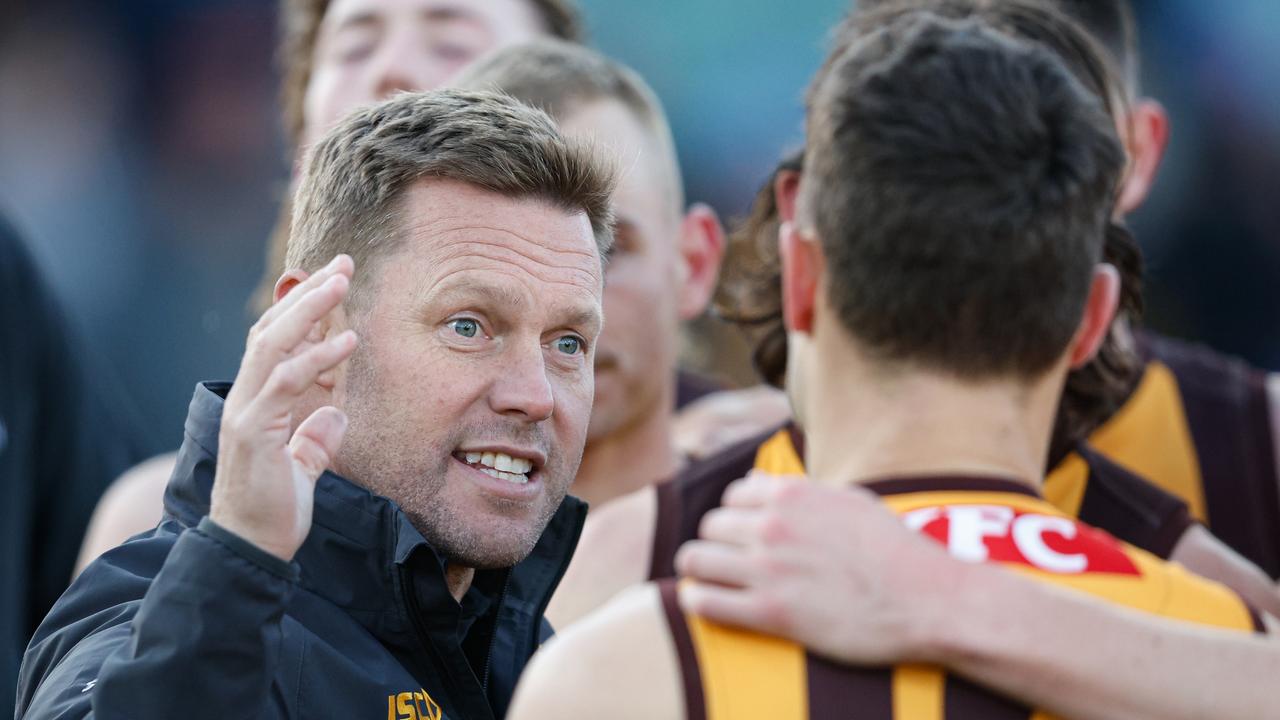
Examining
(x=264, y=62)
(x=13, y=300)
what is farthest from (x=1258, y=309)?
(x=13, y=300)

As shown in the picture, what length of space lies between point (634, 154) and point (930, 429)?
237cm

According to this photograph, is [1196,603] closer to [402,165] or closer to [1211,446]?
[402,165]

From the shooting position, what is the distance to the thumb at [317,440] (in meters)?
2.12

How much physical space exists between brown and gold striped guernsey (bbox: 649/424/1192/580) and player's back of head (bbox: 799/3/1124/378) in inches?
50.5

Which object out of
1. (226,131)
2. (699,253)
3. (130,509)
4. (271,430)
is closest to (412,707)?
(271,430)

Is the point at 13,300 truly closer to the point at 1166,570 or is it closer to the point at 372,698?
the point at 372,698

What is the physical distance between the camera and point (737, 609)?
6.11 ft

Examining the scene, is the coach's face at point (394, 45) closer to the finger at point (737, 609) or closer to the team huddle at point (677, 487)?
the team huddle at point (677, 487)

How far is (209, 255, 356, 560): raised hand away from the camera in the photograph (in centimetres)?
198

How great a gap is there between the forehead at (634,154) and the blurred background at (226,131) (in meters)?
5.81

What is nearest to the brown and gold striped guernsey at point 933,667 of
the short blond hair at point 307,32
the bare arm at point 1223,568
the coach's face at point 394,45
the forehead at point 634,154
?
the bare arm at point 1223,568

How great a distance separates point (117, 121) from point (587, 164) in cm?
880

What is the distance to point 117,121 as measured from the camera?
10.8m

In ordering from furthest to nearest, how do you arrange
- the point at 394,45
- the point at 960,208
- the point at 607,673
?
the point at 394,45, the point at 960,208, the point at 607,673
